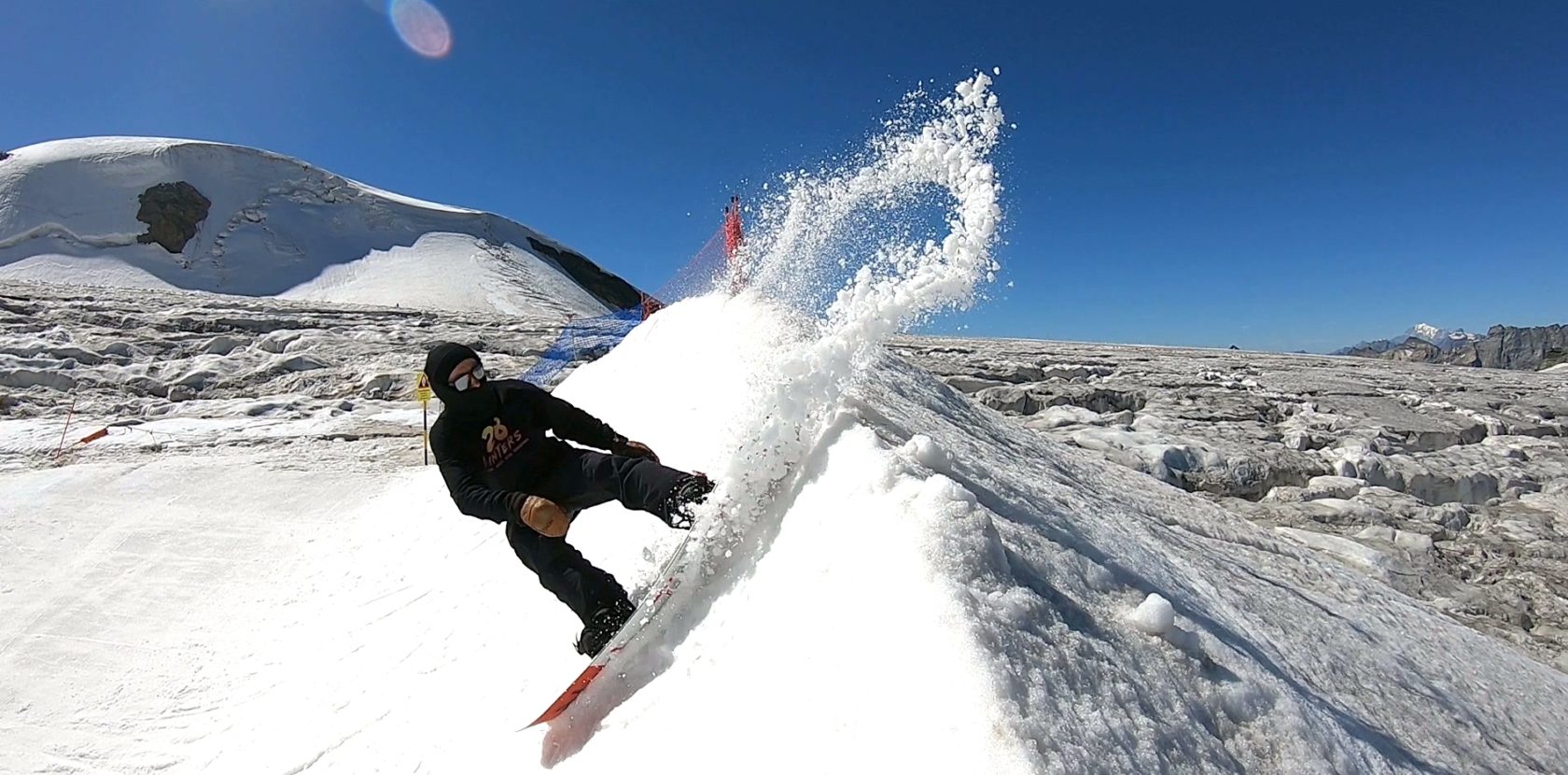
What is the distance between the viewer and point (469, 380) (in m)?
2.90

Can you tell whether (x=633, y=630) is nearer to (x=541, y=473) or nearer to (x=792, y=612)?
(x=792, y=612)

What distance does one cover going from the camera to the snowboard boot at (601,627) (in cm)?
272

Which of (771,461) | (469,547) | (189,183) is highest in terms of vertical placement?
(189,183)

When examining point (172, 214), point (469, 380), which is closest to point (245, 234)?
point (172, 214)

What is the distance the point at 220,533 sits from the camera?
19.4ft

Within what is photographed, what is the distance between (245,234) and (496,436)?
159 ft

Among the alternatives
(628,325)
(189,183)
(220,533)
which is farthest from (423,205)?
(220,533)

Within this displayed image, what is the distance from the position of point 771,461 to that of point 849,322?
0.79 metres

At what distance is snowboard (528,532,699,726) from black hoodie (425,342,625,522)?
588 mm

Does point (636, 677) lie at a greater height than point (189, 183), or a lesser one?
lesser

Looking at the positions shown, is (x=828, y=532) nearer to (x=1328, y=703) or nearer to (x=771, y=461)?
(x=771, y=461)

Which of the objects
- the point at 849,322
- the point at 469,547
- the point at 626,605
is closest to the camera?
the point at 626,605

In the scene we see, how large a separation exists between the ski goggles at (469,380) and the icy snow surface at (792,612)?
1.06m

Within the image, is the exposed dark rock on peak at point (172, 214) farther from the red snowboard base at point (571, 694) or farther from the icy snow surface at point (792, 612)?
the red snowboard base at point (571, 694)
